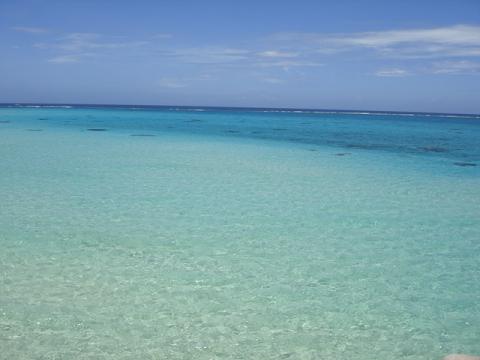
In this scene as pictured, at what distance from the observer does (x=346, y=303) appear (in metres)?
5.20

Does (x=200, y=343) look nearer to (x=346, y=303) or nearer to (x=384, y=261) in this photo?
(x=346, y=303)

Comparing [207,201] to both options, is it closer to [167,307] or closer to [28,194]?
[28,194]

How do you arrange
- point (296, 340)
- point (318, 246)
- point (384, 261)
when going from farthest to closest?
point (318, 246), point (384, 261), point (296, 340)

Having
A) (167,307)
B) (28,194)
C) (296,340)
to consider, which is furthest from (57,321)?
(28,194)

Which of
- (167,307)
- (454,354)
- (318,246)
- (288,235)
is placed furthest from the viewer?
(288,235)

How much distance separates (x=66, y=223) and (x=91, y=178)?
207 inches

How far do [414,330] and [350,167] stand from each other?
13141 millimetres

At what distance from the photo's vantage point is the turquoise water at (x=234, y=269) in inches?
171

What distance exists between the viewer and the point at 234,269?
615 centimetres

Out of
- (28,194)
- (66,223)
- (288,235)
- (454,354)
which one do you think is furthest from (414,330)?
(28,194)

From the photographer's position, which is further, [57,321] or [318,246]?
[318,246]

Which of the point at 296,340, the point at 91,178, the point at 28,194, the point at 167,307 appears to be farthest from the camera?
the point at 91,178

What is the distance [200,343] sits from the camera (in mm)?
4250

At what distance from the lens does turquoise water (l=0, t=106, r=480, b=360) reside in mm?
4332
